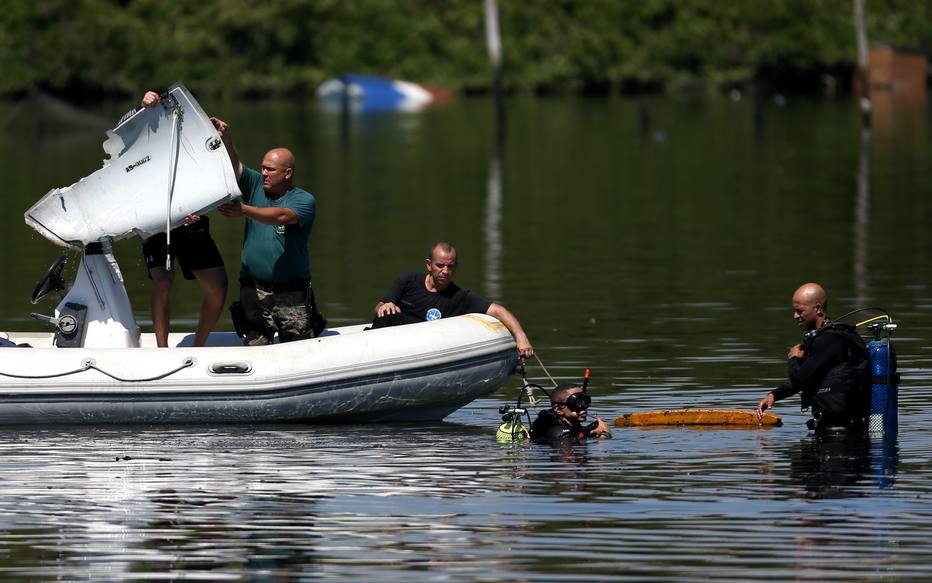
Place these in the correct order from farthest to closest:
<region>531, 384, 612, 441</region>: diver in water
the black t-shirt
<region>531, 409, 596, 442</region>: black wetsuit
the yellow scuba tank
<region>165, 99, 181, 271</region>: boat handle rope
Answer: the black t-shirt → <region>165, 99, 181, 271</region>: boat handle rope → the yellow scuba tank → <region>531, 409, 596, 442</region>: black wetsuit → <region>531, 384, 612, 441</region>: diver in water

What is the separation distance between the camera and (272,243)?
13898mm

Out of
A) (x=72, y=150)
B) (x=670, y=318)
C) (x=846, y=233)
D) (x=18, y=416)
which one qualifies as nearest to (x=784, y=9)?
(x=72, y=150)

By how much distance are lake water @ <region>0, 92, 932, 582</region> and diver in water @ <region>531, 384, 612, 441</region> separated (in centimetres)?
17

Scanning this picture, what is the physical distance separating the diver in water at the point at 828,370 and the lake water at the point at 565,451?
248mm

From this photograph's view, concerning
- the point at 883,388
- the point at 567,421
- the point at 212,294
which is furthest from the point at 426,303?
the point at 883,388

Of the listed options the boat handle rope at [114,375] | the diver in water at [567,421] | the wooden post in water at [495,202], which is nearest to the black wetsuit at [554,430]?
the diver in water at [567,421]

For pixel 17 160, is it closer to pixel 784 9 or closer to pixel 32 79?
pixel 32 79

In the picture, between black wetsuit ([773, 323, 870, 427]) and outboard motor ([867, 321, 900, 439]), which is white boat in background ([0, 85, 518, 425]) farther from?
outboard motor ([867, 321, 900, 439])

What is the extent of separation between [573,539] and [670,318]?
9.08 m

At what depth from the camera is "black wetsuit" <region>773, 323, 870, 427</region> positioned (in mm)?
12680

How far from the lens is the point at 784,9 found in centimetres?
9088

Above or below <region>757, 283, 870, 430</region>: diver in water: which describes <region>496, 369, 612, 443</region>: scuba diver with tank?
below

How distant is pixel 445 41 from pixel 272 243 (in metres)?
75.3

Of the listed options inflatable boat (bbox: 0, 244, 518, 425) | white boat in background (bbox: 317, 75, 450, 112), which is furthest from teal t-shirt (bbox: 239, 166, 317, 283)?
white boat in background (bbox: 317, 75, 450, 112)
